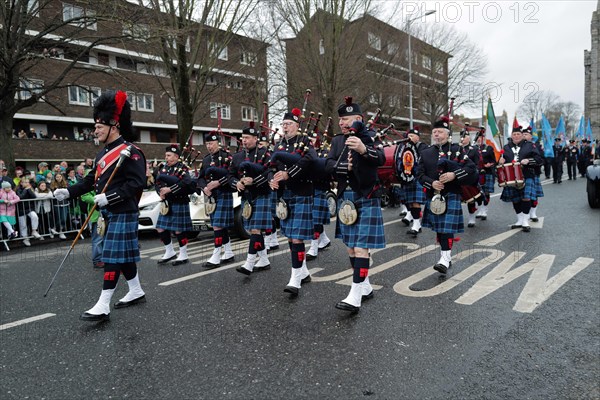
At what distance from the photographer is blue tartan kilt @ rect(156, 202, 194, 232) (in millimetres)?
6428

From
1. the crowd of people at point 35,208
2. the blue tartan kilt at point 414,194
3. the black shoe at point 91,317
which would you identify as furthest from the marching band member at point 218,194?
the blue tartan kilt at point 414,194

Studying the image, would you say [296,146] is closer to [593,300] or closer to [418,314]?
[418,314]

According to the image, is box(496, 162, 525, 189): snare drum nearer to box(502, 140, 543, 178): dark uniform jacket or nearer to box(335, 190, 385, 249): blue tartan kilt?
box(502, 140, 543, 178): dark uniform jacket

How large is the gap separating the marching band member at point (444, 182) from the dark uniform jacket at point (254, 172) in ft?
6.89

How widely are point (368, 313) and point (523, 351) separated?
1.33 metres

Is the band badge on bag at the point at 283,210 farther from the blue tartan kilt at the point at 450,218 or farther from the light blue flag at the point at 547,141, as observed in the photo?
the light blue flag at the point at 547,141

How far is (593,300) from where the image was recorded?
4215 mm

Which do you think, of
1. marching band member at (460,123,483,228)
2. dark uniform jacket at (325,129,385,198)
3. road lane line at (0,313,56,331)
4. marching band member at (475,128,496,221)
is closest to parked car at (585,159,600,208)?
marching band member at (475,128,496,221)

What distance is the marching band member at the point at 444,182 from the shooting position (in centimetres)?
545

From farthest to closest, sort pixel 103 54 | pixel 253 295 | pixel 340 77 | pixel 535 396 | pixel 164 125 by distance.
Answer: pixel 164 125 < pixel 103 54 < pixel 340 77 < pixel 253 295 < pixel 535 396

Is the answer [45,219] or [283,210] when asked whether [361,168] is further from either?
[45,219]

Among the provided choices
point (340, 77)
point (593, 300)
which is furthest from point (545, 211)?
point (340, 77)

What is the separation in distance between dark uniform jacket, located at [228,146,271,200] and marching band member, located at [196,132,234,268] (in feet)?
0.57

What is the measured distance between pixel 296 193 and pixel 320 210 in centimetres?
152
